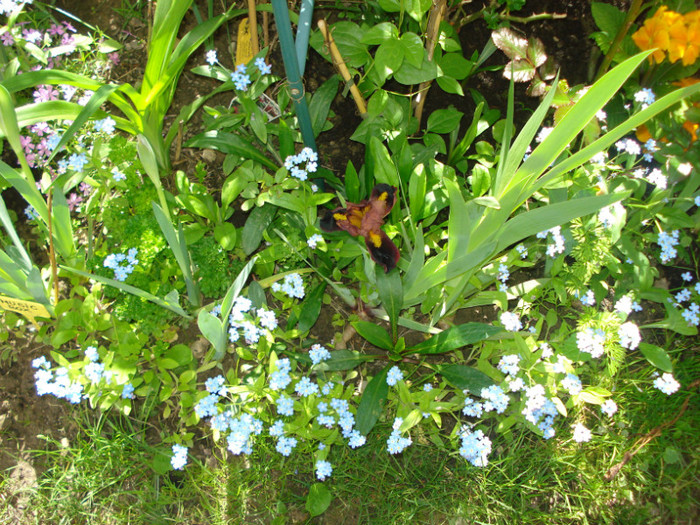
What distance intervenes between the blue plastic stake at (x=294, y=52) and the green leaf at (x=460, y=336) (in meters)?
0.73

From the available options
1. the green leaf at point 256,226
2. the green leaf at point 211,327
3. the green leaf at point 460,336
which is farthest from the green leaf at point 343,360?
the green leaf at point 256,226

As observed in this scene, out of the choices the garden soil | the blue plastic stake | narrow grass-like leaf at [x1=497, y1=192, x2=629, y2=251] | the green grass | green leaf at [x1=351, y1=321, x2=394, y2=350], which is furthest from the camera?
the garden soil

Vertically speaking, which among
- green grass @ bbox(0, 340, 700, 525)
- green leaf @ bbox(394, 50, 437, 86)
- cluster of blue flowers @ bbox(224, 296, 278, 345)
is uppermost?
green leaf @ bbox(394, 50, 437, 86)

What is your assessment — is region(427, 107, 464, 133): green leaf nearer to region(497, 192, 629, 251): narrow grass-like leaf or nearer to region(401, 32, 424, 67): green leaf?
region(401, 32, 424, 67): green leaf

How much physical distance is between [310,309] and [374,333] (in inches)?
9.2

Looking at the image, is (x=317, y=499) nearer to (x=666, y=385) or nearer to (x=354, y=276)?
(x=354, y=276)

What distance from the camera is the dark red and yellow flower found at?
56.7 inches

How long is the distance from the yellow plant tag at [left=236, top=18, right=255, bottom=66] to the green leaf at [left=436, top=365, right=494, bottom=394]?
1.22 meters

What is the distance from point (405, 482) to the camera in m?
1.58

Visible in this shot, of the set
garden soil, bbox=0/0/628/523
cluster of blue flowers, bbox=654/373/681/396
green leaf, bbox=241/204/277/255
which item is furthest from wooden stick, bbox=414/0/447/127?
cluster of blue flowers, bbox=654/373/681/396

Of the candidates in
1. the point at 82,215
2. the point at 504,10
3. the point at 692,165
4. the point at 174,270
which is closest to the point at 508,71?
the point at 504,10

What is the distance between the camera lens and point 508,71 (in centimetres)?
169

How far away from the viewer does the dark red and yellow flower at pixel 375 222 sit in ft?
4.73

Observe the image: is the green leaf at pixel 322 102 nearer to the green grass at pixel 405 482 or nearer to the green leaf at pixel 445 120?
the green leaf at pixel 445 120
